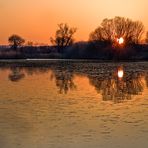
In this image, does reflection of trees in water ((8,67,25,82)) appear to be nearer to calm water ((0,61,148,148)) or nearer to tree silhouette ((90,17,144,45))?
calm water ((0,61,148,148))

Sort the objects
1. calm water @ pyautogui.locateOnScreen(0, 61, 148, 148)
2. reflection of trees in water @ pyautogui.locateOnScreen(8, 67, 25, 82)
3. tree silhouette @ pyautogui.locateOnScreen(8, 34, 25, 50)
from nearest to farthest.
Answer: calm water @ pyautogui.locateOnScreen(0, 61, 148, 148)
reflection of trees in water @ pyautogui.locateOnScreen(8, 67, 25, 82)
tree silhouette @ pyautogui.locateOnScreen(8, 34, 25, 50)

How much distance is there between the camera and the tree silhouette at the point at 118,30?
70250 millimetres

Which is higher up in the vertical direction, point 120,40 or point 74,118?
point 120,40

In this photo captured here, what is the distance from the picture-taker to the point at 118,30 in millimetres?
71125

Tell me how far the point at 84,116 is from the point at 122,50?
52.7 m

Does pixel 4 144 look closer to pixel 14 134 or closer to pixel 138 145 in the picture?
pixel 14 134

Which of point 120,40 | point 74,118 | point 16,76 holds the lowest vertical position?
point 74,118

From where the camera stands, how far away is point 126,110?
40.7ft

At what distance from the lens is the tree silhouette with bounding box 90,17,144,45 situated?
70.2 meters

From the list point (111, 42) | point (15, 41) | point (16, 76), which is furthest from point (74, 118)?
point (15, 41)

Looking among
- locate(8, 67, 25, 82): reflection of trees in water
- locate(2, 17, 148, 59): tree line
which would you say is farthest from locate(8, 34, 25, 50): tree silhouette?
locate(8, 67, 25, 82): reflection of trees in water

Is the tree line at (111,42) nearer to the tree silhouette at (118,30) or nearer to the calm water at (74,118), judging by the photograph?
the tree silhouette at (118,30)

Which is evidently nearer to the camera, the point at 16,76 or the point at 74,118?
the point at 74,118

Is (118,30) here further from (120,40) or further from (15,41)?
(15,41)
